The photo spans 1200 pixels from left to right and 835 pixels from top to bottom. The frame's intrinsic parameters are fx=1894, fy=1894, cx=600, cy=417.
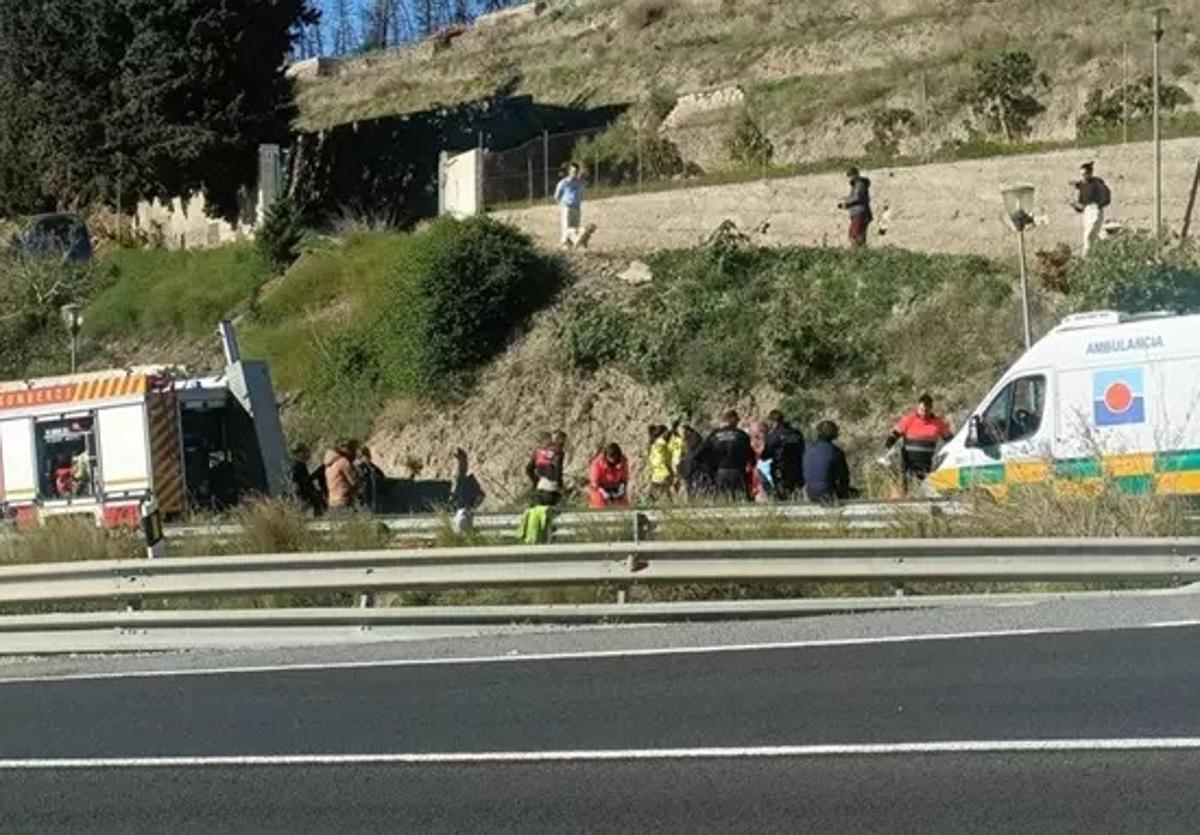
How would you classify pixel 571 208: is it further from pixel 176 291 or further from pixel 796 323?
pixel 176 291

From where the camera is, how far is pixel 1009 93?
129 feet

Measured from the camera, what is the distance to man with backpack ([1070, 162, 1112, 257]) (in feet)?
87.9

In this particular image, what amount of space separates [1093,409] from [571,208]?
1614 centimetres

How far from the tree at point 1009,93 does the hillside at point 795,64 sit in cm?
27

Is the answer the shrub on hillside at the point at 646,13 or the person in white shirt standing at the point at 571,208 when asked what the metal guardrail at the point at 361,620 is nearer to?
the person in white shirt standing at the point at 571,208

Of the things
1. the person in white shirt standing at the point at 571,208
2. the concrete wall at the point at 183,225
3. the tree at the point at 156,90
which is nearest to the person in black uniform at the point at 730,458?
the person in white shirt standing at the point at 571,208

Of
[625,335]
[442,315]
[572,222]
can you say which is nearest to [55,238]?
[442,315]

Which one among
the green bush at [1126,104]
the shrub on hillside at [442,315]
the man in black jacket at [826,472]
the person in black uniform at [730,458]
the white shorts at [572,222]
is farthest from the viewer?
the green bush at [1126,104]

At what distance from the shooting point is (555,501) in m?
21.1

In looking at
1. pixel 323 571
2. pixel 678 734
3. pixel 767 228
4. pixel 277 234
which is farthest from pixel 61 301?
pixel 678 734

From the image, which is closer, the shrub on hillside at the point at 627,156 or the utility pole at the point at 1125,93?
the utility pole at the point at 1125,93

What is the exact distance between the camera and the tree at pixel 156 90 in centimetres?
4309

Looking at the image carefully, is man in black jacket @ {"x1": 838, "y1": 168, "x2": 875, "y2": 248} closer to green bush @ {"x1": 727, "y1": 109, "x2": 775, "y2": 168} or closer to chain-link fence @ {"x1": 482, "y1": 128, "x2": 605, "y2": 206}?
chain-link fence @ {"x1": 482, "y1": 128, "x2": 605, "y2": 206}

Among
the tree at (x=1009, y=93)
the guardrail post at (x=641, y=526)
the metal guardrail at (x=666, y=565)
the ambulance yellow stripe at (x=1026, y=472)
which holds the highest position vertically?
the tree at (x=1009, y=93)
